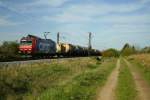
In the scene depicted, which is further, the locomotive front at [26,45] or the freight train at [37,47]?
the freight train at [37,47]

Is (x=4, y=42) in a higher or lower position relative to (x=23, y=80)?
higher

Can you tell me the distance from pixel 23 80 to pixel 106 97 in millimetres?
7444

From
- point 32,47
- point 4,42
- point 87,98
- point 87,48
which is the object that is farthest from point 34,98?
point 87,48

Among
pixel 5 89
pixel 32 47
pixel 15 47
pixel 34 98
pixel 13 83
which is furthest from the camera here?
pixel 15 47

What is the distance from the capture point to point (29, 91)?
19.1 metres

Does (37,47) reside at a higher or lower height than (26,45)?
lower

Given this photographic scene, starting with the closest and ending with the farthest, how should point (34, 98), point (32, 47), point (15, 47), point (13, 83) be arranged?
point (34, 98)
point (13, 83)
point (32, 47)
point (15, 47)

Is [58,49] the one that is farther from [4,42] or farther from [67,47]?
[4,42]

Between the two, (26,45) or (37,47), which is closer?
(26,45)

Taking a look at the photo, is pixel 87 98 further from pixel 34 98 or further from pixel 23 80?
pixel 23 80

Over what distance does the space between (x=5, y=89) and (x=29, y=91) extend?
140cm

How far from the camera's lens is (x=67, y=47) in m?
77.2

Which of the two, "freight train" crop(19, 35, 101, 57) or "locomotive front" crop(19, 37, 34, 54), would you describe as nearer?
"locomotive front" crop(19, 37, 34, 54)

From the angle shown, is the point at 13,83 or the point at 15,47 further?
the point at 15,47
